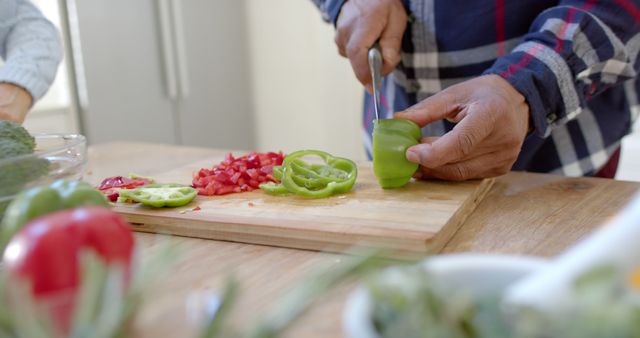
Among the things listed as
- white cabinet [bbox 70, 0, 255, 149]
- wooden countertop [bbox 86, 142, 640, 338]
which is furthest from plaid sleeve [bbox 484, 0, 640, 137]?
white cabinet [bbox 70, 0, 255, 149]

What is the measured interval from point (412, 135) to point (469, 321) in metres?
0.73

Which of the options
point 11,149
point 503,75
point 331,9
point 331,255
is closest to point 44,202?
point 11,149

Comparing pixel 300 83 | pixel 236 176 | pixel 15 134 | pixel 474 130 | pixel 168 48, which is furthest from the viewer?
pixel 300 83

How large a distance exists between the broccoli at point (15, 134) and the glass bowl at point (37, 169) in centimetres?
6

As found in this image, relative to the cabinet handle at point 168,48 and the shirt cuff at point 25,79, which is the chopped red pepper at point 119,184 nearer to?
the shirt cuff at point 25,79

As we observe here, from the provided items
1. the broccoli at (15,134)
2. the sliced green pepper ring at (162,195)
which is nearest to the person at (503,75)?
the sliced green pepper ring at (162,195)

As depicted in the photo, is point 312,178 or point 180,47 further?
point 180,47

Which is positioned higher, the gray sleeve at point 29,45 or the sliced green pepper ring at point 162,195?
the gray sleeve at point 29,45

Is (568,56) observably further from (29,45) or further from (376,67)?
(29,45)

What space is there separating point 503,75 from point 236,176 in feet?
1.67

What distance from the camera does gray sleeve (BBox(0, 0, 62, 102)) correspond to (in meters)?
1.44

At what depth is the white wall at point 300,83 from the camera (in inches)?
136

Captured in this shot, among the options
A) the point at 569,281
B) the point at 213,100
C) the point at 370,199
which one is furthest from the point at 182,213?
the point at 213,100

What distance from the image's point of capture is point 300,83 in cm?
357
